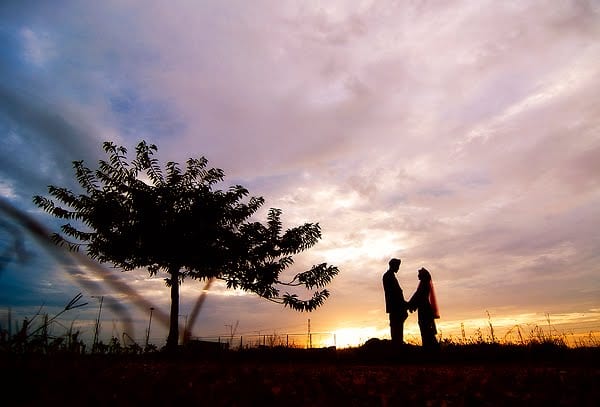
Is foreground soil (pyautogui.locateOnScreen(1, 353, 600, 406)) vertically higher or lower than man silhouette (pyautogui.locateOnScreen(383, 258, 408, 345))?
lower

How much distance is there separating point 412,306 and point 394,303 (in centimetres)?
65

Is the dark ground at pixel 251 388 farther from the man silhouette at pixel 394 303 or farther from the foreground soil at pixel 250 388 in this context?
the man silhouette at pixel 394 303

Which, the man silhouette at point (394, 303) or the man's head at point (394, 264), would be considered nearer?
the man silhouette at point (394, 303)

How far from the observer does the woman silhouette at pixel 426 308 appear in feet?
37.4

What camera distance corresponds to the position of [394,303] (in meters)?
11.5

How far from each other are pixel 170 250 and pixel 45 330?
37.7 feet

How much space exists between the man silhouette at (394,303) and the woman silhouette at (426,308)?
1.27 ft

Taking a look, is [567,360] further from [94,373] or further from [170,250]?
[170,250]

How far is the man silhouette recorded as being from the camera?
11391 mm

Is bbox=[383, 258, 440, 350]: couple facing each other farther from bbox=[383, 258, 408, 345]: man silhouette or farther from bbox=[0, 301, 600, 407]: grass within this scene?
bbox=[0, 301, 600, 407]: grass

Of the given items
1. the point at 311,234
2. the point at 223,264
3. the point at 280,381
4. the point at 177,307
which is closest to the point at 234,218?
the point at 223,264

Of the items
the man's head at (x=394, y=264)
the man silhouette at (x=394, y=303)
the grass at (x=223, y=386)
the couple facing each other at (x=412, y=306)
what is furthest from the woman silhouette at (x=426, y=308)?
the grass at (x=223, y=386)

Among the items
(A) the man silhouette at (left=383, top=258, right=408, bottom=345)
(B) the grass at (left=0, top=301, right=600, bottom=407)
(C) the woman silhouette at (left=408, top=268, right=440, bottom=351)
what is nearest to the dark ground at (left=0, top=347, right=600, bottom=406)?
(B) the grass at (left=0, top=301, right=600, bottom=407)

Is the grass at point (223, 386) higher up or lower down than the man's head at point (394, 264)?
lower down
